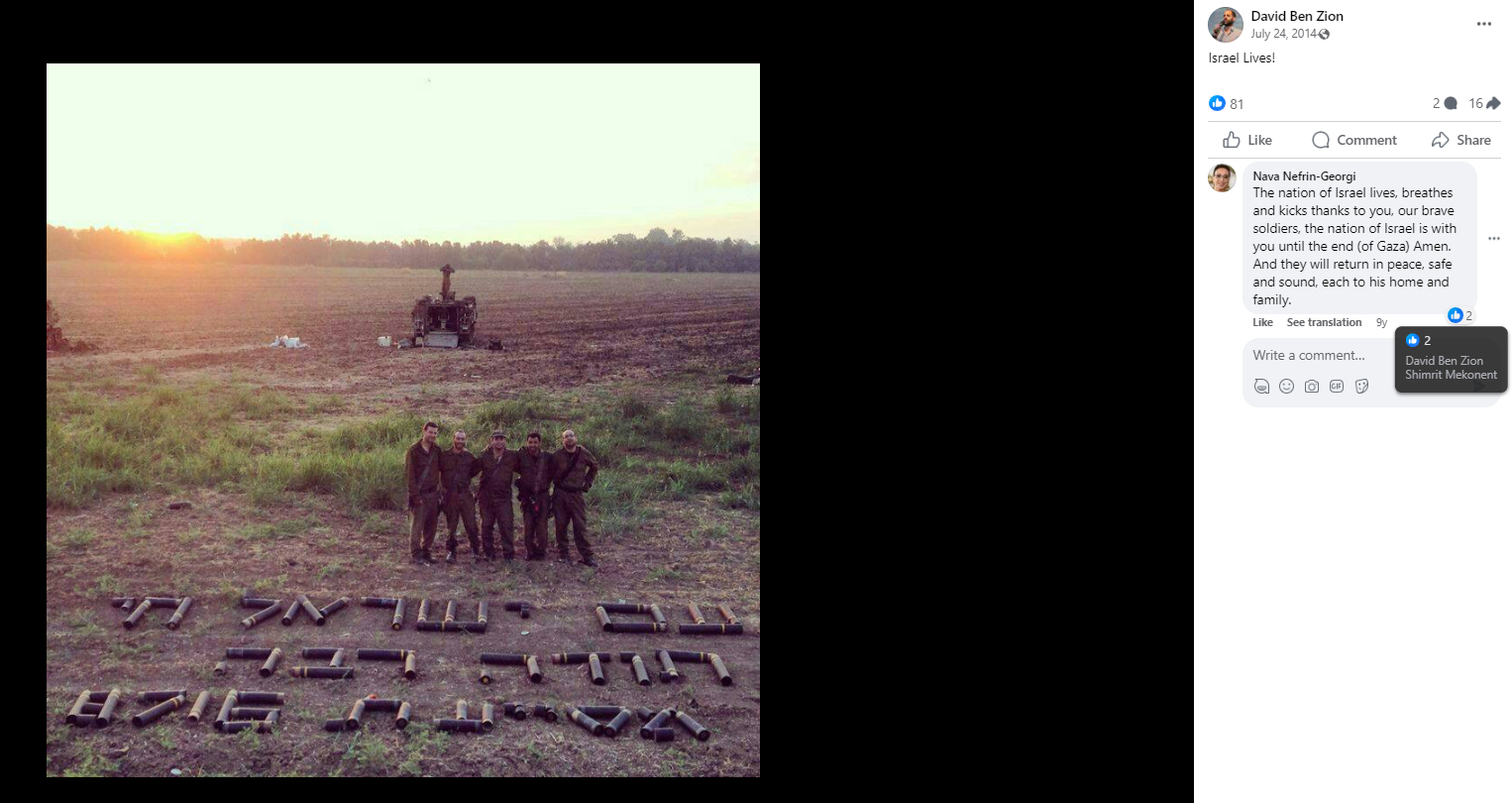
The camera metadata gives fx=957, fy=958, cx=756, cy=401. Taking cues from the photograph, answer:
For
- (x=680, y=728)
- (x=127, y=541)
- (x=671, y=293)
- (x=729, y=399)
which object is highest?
(x=671, y=293)

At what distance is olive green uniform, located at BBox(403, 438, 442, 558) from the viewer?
12.9 metres

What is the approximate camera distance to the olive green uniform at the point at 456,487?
1315cm

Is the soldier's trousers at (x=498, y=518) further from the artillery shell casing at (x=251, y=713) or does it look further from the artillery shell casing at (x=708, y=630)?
the artillery shell casing at (x=251, y=713)

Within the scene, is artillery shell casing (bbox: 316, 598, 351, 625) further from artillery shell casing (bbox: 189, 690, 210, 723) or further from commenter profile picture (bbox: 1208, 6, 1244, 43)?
commenter profile picture (bbox: 1208, 6, 1244, 43)

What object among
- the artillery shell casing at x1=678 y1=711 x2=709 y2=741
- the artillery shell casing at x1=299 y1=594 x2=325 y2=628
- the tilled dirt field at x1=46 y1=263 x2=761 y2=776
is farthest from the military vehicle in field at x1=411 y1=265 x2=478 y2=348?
the artillery shell casing at x1=678 y1=711 x2=709 y2=741

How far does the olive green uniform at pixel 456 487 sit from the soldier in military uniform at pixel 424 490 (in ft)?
0.32

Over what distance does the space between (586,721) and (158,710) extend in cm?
384

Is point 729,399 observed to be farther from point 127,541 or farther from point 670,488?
point 127,541

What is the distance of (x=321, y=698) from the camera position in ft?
30.1

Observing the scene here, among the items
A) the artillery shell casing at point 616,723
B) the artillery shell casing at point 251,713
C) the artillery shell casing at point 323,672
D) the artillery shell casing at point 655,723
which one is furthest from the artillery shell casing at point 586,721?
the artillery shell casing at point 251,713

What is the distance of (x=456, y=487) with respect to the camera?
1319cm

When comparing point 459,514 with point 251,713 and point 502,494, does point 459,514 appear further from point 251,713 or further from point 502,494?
point 251,713

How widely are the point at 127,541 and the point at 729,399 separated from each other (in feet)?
38.7

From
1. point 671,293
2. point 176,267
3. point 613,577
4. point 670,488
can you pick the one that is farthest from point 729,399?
point 176,267
